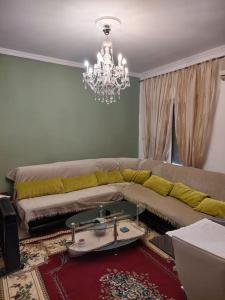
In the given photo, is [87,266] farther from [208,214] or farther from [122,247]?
[208,214]

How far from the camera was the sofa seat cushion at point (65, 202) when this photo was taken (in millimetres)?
2736

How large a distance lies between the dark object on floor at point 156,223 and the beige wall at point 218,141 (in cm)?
121

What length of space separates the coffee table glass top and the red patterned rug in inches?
14.6

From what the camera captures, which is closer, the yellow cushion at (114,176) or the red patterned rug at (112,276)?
the red patterned rug at (112,276)

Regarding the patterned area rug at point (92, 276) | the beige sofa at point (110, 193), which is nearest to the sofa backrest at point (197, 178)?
the beige sofa at point (110, 193)

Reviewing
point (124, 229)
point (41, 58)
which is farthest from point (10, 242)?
point (41, 58)

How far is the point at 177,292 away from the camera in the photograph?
1.86 metres

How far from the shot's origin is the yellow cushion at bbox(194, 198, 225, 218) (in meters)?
2.46

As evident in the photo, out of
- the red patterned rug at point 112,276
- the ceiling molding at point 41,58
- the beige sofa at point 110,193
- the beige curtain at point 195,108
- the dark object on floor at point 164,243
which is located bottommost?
the red patterned rug at point 112,276

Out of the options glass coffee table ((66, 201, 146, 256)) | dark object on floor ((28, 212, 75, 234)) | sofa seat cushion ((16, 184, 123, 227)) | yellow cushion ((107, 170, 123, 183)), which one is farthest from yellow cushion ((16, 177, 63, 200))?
yellow cushion ((107, 170, 123, 183))

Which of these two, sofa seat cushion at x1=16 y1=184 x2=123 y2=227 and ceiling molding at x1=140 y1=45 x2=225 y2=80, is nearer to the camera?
sofa seat cushion at x1=16 y1=184 x2=123 y2=227

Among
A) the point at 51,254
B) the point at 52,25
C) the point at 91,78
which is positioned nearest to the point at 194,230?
the point at 51,254

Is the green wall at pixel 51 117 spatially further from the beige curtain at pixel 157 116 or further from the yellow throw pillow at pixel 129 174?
the yellow throw pillow at pixel 129 174

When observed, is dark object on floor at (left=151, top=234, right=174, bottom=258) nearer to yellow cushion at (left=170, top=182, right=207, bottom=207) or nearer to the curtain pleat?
yellow cushion at (left=170, top=182, right=207, bottom=207)
